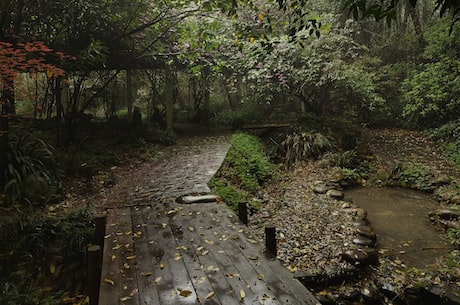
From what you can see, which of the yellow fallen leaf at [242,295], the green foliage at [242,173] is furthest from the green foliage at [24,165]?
the yellow fallen leaf at [242,295]

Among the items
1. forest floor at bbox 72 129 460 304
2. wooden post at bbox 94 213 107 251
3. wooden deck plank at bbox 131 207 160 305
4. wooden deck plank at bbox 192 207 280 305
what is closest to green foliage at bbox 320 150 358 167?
forest floor at bbox 72 129 460 304

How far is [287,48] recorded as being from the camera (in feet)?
33.7

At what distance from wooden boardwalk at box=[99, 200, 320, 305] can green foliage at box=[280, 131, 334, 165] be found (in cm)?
529

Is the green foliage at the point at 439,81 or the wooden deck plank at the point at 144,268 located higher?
the green foliage at the point at 439,81

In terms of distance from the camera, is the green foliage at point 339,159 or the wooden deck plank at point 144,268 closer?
the wooden deck plank at point 144,268

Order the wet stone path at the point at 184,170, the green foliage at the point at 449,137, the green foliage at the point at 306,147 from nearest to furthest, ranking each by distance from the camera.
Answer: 1. the wet stone path at the point at 184,170
2. the green foliage at the point at 306,147
3. the green foliage at the point at 449,137

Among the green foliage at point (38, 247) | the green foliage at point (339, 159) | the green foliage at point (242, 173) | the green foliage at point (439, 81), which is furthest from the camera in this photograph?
the green foliage at point (439, 81)

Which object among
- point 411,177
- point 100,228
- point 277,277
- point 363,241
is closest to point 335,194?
point 363,241

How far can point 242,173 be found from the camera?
854cm

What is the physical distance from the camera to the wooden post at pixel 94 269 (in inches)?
130

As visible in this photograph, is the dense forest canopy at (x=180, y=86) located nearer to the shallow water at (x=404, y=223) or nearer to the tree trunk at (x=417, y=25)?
the tree trunk at (x=417, y=25)

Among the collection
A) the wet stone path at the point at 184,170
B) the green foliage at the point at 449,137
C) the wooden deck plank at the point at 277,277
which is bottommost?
the wet stone path at the point at 184,170

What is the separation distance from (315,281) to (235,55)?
8756 mm

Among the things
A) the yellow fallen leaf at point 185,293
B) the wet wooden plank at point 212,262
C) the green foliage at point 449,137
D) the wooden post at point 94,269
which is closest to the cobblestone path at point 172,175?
the wet wooden plank at point 212,262
